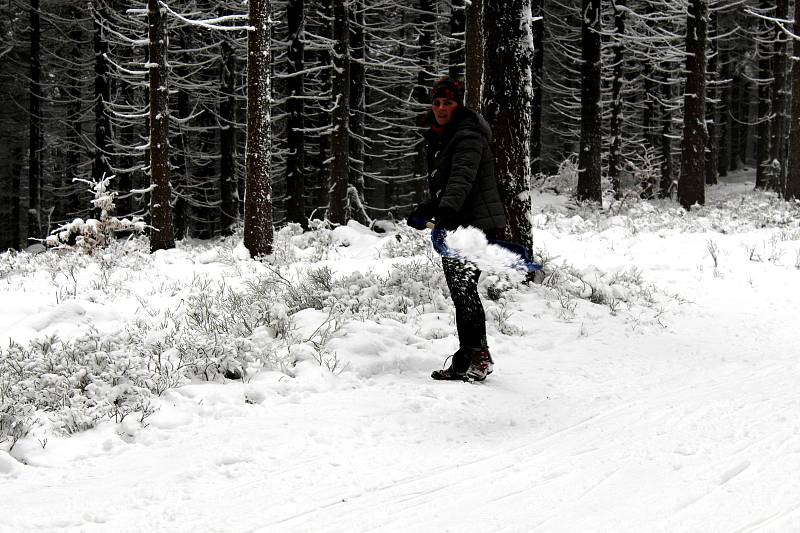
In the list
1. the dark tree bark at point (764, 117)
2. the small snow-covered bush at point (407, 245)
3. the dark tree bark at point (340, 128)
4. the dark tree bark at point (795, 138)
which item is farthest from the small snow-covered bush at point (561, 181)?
the small snow-covered bush at point (407, 245)

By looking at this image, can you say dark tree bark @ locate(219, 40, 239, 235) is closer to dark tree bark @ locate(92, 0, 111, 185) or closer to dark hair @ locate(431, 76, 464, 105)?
Result: dark tree bark @ locate(92, 0, 111, 185)

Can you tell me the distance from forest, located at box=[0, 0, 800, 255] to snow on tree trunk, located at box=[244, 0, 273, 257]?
3cm

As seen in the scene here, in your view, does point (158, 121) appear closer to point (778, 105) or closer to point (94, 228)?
point (94, 228)

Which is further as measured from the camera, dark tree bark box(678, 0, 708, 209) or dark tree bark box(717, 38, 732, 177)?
dark tree bark box(717, 38, 732, 177)

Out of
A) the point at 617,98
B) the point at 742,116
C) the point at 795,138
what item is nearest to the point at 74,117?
the point at 617,98

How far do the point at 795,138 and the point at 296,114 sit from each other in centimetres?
1395

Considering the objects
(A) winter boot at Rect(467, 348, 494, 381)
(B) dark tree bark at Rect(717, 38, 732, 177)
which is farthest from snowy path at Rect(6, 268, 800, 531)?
(B) dark tree bark at Rect(717, 38, 732, 177)

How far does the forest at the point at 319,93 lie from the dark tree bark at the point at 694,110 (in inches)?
1.5

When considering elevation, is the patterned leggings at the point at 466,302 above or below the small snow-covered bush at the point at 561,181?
above

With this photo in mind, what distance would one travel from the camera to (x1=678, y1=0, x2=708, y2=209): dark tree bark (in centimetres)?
1706

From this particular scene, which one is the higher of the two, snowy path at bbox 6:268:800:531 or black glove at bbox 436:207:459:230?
black glove at bbox 436:207:459:230

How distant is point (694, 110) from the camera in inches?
678

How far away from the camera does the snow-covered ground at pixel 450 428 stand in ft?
9.87

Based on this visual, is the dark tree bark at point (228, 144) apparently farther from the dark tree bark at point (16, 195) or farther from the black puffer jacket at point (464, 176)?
the black puffer jacket at point (464, 176)
